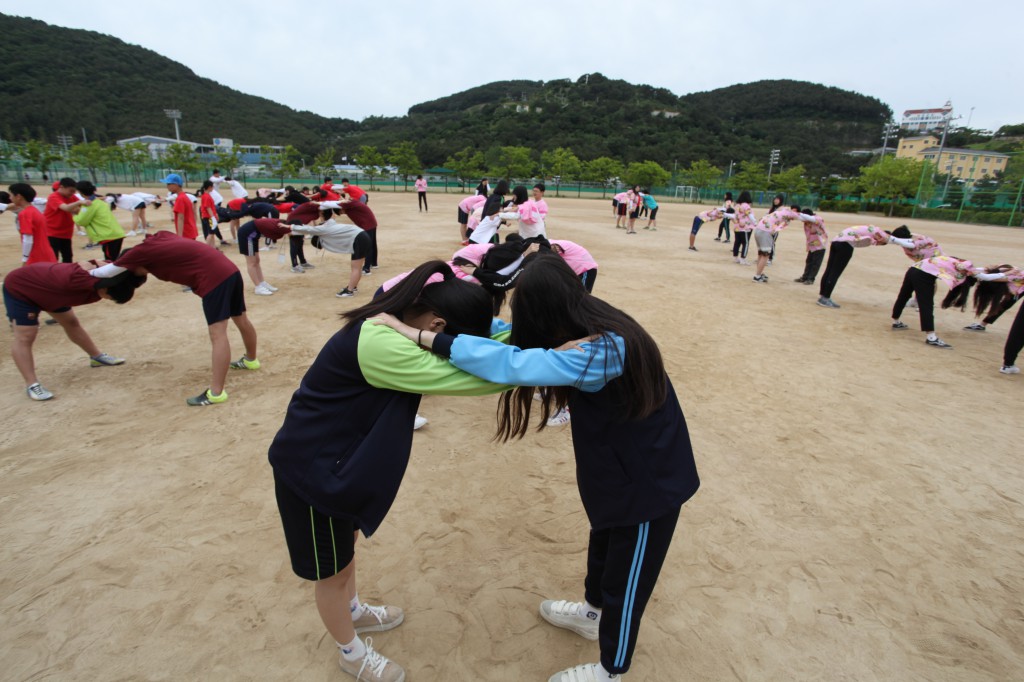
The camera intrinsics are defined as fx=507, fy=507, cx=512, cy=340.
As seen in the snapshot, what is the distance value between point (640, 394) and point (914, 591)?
101 inches

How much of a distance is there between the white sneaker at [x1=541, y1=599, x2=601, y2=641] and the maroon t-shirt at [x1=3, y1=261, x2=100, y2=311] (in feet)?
15.6

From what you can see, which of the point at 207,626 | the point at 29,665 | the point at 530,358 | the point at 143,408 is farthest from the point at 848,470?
the point at 143,408

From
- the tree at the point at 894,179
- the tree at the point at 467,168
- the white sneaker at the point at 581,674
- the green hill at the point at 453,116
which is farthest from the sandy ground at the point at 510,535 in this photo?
the green hill at the point at 453,116

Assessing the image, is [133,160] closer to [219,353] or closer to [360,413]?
[219,353]

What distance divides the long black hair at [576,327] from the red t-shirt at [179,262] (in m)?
3.71

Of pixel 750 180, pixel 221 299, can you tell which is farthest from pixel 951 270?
pixel 750 180

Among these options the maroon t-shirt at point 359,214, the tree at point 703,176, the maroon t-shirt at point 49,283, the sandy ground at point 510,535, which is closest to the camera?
the sandy ground at point 510,535

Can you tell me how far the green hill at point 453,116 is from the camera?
7106cm

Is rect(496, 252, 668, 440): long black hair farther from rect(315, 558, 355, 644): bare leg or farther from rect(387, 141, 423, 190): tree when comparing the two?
rect(387, 141, 423, 190): tree

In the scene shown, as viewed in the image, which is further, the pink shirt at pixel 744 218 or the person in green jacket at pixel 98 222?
the pink shirt at pixel 744 218

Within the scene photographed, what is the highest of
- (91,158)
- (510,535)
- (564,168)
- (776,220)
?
(564,168)

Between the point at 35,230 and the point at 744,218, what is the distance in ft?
46.2

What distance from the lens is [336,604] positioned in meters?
2.04

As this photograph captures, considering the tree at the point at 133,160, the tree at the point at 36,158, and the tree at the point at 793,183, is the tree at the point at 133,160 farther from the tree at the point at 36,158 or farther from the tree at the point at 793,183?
the tree at the point at 793,183
